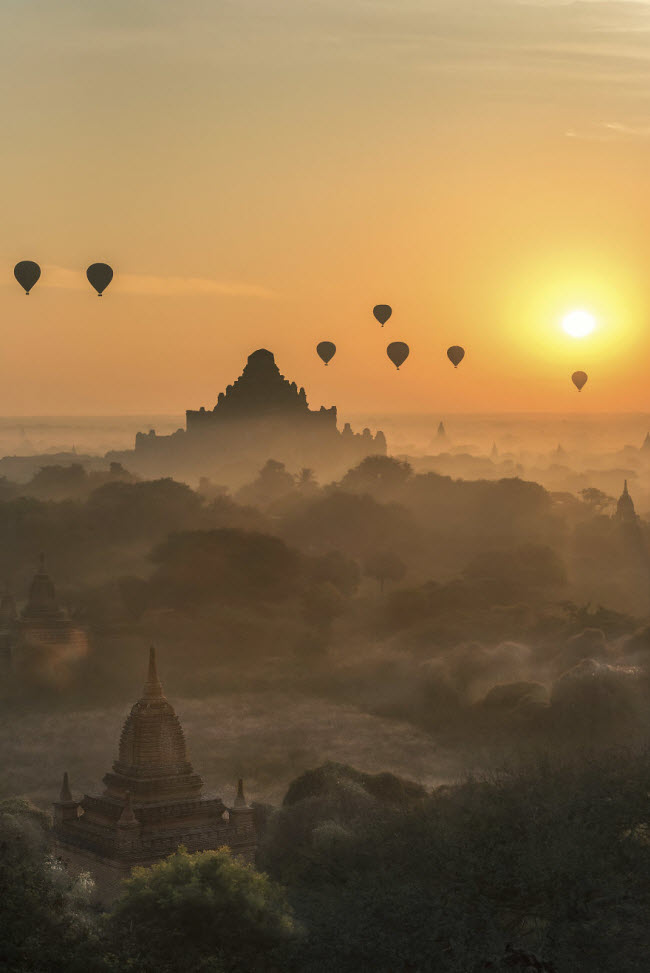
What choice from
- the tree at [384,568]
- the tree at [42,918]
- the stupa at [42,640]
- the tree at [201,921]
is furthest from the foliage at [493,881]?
the tree at [384,568]

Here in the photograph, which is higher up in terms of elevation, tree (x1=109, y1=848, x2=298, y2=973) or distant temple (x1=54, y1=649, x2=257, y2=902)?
distant temple (x1=54, y1=649, x2=257, y2=902)

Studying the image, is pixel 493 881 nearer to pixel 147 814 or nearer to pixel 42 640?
pixel 147 814

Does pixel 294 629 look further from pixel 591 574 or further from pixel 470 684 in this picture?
pixel 591 574

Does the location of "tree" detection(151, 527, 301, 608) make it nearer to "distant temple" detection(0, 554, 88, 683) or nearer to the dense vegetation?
"distant temple" detection(0, 554, 88, 683)

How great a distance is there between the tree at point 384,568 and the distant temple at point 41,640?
45.2 metres

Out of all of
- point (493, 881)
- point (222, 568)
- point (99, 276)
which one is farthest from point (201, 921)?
point (222, 568)

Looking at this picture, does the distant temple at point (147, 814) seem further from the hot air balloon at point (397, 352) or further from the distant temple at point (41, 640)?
the hot air balloon at point (397, 352)

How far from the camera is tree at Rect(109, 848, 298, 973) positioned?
2411 inches

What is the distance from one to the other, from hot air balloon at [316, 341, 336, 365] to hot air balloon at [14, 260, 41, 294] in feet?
168

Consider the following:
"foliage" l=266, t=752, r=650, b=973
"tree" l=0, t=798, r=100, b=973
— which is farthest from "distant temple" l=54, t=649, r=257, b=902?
"tree" l=0, t=798, r=100, b=973

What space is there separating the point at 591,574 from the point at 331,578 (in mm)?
30370

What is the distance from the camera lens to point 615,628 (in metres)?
157

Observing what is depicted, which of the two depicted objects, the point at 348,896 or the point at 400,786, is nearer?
the point at 348,896

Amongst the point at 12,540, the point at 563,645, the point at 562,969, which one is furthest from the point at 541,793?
the point at 12,540
